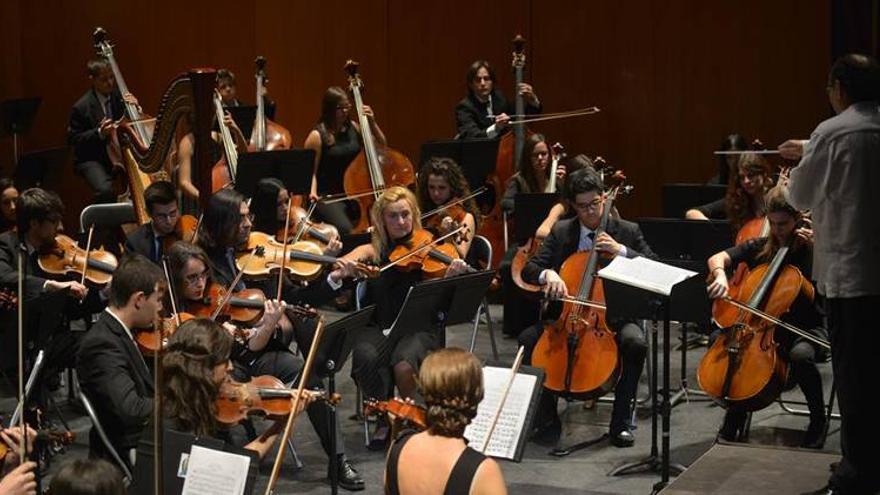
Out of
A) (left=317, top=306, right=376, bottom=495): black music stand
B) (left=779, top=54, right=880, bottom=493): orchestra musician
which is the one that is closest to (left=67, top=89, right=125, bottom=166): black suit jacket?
(left=317, top=306, right=376, bottom=495): black music stand

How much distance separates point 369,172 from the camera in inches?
321

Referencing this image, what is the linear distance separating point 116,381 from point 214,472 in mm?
984

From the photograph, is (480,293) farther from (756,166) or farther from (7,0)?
(7,0)

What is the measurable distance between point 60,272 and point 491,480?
3.37m

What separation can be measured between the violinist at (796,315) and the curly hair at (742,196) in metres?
1.01

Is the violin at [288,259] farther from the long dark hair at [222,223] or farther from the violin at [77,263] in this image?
the violin at [77,263]

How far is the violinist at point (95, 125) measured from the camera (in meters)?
9.22

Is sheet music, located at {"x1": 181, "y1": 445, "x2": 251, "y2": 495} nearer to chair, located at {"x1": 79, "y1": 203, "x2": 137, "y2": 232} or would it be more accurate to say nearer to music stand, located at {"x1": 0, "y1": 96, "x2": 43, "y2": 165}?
chair, located at {"x1": 79, "y1": 203, "x2": 137, "y2": 232}

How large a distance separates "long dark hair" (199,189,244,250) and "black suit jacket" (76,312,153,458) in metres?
1.22

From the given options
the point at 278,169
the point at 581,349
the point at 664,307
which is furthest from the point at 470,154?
the point at 664,307

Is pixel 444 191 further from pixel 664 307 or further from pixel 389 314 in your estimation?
pixel 664 307

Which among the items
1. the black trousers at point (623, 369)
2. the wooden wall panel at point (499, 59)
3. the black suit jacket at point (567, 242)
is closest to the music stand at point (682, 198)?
the black suit jacket at point (567, 242)

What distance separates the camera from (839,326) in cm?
456

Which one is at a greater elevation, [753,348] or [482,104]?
[482,104]
